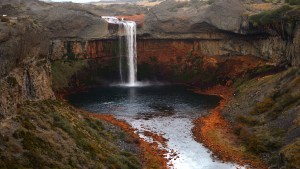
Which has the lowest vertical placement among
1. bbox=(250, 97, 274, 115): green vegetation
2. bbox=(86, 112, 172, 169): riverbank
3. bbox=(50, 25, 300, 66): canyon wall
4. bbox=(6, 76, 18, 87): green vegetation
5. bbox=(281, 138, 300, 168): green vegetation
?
bbox=(86, 112, 172, 169): riverbank

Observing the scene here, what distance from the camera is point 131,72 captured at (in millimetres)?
99750

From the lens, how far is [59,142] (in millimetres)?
42000

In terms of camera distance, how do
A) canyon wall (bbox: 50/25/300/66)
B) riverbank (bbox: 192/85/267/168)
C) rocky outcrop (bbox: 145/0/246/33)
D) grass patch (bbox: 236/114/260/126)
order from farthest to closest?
rocky outcrop (bbox: 145/0/246/33) → canyon wall (bbox: 50/25/300/66) → grass patch (bbox: 236/114/260/126) → riverbank (bbox: 192/85/267/168)

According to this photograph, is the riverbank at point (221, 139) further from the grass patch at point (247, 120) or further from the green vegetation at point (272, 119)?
the grass patch at point (247, 120)

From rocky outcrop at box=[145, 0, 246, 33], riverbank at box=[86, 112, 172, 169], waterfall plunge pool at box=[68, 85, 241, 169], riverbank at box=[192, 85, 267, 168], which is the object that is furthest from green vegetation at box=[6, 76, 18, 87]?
rocky outcrop at box=[145, 0, 246, 33]

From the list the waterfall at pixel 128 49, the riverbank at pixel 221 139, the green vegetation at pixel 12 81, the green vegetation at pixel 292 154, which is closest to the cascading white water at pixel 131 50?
the waterfall at pixel 128 49

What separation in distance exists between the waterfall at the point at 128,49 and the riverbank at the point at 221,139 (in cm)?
2824

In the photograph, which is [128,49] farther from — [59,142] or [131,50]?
[59,142]

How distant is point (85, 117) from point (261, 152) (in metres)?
23.1

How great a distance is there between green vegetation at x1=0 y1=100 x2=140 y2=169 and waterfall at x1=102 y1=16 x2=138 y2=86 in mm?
42245

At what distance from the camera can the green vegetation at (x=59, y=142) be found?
3594cm

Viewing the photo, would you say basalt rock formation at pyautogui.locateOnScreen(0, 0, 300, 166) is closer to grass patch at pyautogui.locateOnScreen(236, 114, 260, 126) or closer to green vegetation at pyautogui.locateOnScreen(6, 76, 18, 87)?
grass patch at pyautogui.locateOnScreen(236, 114, 260, 126)

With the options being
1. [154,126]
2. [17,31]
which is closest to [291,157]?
[154,126]

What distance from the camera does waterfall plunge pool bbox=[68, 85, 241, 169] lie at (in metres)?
52.6
